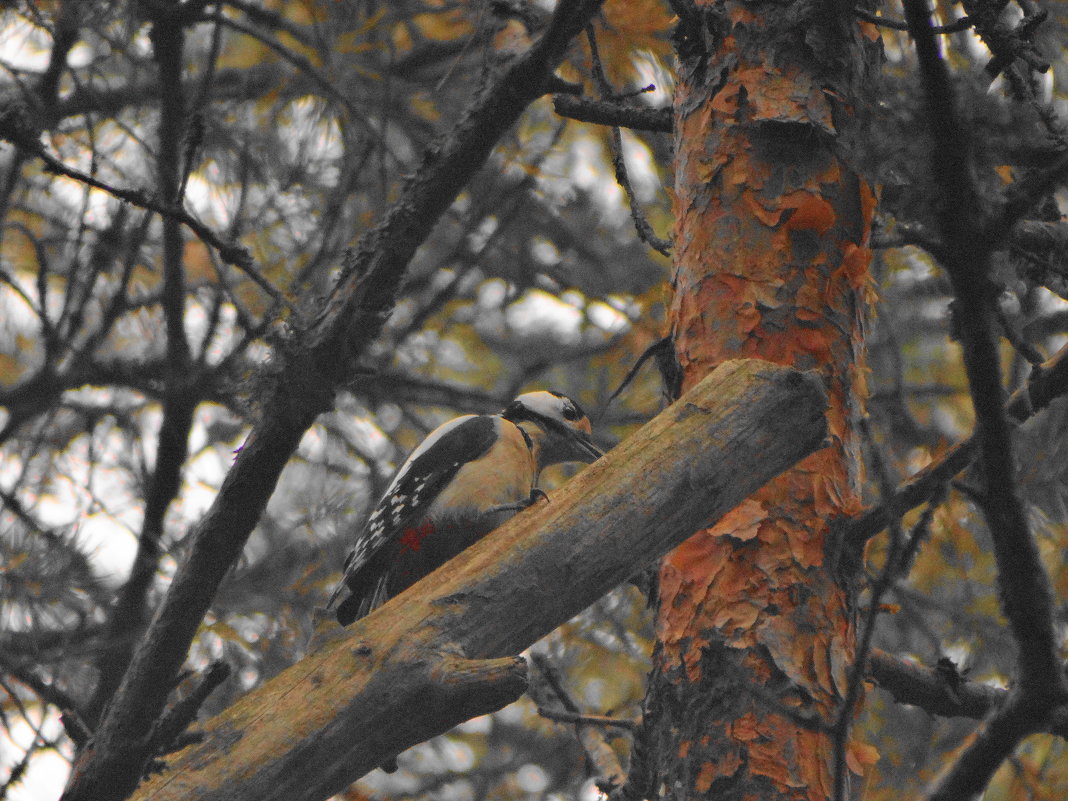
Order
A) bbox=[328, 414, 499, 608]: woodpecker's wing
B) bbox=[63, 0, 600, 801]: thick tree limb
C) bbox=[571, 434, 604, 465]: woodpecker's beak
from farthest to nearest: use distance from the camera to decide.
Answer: bbox=[571, 434, 604, 465]: woodpecker's beak < bbox=[328, 414, 499, 608]: woodpecker's wing < bbox=[63, 0, 600, 801]: thick tree limb

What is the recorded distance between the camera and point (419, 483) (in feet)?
11.1

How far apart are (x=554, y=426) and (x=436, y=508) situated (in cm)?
64

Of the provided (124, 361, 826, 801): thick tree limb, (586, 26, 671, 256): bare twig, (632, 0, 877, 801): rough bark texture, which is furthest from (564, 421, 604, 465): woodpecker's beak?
(124, 361, 826, 801): thick tree limb

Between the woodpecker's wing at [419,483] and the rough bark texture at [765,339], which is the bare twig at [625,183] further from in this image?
the woodpecker's wing at [419,483]

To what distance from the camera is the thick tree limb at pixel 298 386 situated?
1.98m

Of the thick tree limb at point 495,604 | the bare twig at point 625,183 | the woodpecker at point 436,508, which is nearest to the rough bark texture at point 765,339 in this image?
the bare twig at point 625,183

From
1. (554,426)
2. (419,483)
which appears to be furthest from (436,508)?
(554,426)

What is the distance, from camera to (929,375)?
23.0 ft

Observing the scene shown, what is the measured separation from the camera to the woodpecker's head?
3.82 meters

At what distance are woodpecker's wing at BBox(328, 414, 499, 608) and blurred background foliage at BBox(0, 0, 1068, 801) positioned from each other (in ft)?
1.70

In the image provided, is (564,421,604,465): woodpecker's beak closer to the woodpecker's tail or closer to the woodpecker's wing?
the woodpecker's wing

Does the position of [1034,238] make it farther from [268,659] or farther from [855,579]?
[268,659]

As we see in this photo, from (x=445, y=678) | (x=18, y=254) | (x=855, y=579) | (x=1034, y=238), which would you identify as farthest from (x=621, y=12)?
(x=18, y=254)

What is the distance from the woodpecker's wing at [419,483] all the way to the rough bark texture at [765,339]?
1.10 meters
